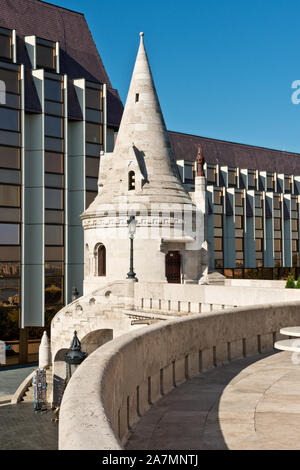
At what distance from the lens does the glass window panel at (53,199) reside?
124ft

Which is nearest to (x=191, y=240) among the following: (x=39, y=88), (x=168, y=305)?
(x=168, y=305)

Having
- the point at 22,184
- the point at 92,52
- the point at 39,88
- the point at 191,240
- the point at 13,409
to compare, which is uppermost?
the point at 92,52

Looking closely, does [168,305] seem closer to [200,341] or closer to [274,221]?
[200,341]

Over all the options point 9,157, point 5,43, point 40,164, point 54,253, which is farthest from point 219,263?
point 5,43

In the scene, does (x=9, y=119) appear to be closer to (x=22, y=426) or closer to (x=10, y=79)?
(x=10, y=79)

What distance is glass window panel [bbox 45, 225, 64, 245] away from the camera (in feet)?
124

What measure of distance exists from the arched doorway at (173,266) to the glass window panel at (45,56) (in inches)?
683

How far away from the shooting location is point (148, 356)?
713cm

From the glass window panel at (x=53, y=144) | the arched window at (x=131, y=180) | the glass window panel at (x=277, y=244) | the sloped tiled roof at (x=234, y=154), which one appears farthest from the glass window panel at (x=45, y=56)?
the glass window panel at (x=277, y=244)

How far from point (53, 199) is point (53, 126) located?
4888 millimetres

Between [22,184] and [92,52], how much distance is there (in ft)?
43.7

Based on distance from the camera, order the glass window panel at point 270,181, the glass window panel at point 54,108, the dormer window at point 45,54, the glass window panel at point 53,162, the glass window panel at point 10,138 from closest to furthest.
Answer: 1. the glass window panel at point 10,138
2. the glass window panel at point 54,108
3. the glass window panel at point 53,162
4. the dormer window at point 45,54
5. the glass window panel at point 270,181

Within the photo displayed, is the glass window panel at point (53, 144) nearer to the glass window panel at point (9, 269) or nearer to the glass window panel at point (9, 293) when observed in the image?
the glass window panel at point (9, 269)

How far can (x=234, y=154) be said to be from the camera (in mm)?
62125
